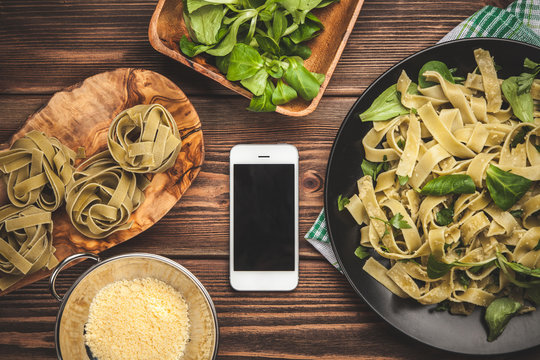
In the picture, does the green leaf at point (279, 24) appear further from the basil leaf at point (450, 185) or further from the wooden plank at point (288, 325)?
the wooden plank at point (288, 325)

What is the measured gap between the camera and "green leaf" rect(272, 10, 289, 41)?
3.99 feet

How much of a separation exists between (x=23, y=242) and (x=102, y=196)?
26 cm

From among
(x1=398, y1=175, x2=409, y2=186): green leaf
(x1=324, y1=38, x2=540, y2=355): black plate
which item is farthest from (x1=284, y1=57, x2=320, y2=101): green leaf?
(x1=398, y1=175, x2=409, y2=186): green leaf

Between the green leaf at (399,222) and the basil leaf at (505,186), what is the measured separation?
250mm

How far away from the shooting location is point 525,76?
49.1 inches

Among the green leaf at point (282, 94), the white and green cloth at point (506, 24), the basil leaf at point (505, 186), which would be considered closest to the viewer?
the basil leaf at point (505, 186)

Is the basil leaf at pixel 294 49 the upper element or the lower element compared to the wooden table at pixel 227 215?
upper

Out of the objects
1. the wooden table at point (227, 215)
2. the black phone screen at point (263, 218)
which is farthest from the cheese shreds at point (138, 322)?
the black phone screen at point (263, 218)

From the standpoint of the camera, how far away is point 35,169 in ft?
4.21

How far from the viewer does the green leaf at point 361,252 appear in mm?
1339

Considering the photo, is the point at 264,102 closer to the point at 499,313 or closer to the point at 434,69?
the point at 434,69

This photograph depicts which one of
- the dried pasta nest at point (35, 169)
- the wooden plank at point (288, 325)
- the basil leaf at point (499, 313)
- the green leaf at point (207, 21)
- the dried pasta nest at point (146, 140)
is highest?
the green leaf at point (207, 21)

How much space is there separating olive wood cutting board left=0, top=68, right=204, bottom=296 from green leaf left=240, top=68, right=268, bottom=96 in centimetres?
21

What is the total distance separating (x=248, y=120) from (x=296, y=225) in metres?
0.39
